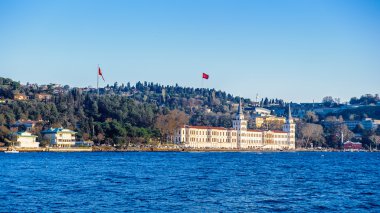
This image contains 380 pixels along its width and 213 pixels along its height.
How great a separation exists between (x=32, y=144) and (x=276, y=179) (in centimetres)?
5239

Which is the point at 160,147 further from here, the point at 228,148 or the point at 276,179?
the point at 276,179

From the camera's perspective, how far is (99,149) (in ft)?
283

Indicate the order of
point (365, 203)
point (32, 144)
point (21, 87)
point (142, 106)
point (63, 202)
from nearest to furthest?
point (63, 202), point (365, 203), point (32, 144), point (142, 106), point (21, 87)

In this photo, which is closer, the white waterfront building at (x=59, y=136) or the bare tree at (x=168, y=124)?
the white waterfront building at (x=59, y=136)

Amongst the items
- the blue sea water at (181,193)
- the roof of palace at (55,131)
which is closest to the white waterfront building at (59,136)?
the roof of palace at (55,131)

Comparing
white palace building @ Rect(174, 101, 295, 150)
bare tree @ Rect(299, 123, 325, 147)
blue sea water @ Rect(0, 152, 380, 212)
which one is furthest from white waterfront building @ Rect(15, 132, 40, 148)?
bare tree @ Rect(299, 123, 325, 147)

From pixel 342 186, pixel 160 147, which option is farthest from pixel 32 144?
pixel 342 186

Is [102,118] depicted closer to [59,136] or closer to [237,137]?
[59,136]

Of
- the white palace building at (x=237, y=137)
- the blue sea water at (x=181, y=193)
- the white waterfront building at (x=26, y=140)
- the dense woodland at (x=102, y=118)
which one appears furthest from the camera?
the white palace building at (x=237, y=137)

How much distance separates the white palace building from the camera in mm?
107900

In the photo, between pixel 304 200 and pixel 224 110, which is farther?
pixel 224 110

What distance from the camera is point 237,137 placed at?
117 m

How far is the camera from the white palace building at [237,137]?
108m

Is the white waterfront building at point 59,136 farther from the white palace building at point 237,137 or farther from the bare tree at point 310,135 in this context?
the bare tree at point 310,135
